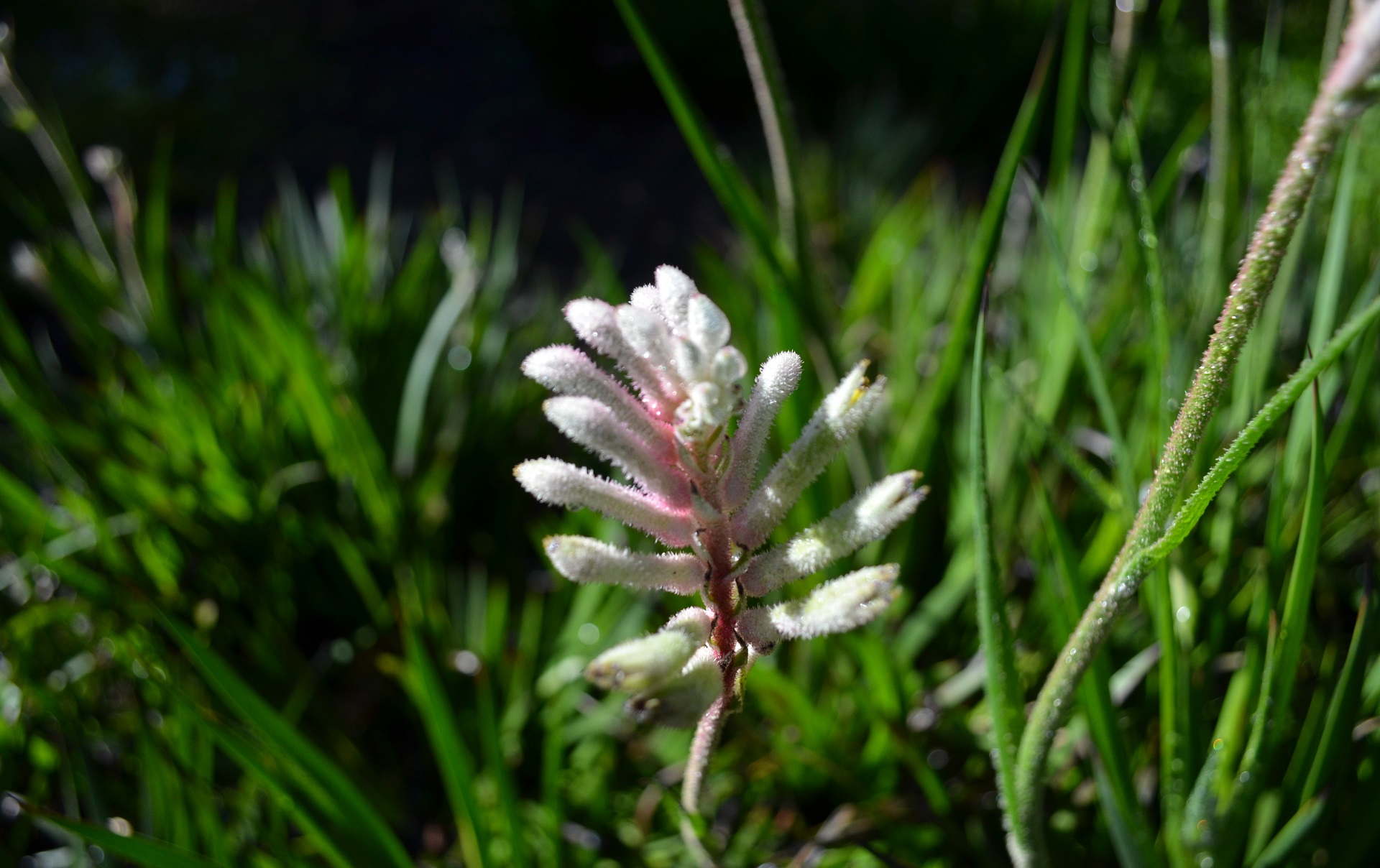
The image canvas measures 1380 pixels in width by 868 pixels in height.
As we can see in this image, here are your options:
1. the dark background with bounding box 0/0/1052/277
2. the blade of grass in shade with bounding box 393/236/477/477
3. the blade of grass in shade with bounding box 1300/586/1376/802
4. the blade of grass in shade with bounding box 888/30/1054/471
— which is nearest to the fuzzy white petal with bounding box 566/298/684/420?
the blade of grass in shade with bounding box 888/30/1054/471

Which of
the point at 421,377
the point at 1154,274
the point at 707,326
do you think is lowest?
the point at 707,326

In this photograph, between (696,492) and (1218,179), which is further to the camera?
(1218,179)

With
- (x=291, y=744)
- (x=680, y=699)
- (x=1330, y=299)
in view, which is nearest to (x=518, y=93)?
(x=1330, y=299)

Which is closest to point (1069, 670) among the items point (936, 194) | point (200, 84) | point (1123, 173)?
point (1123, 173)

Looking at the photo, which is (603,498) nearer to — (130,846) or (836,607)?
(836,607)

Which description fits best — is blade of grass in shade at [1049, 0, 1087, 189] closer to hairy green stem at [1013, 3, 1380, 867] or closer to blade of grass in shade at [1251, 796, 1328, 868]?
hairy green stem at [1013, 3, 1380, 867]

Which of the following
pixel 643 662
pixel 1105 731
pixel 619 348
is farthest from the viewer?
pixel 1105 731

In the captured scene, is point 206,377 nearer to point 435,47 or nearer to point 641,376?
point 641,376
